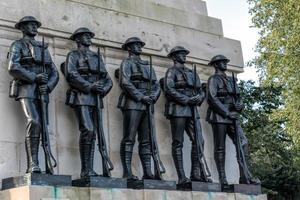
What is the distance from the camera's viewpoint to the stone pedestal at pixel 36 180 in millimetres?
9203

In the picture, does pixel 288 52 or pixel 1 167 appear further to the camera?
pixel 288 52

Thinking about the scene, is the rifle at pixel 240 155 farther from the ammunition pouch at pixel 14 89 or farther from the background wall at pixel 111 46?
the ammunition pouch at pixel 14 89

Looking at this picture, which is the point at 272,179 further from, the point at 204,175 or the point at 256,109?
the point at 204,175

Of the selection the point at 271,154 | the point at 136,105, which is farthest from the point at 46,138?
the point at 271,154

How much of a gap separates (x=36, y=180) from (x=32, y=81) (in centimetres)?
168

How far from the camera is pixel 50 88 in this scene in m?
10.2

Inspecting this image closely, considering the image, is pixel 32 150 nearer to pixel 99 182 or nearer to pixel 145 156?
pixel 99 182

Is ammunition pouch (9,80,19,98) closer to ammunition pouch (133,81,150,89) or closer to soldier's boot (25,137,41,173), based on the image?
soldier's boot (25,137,41,173)

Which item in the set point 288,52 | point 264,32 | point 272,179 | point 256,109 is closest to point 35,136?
point 288,52

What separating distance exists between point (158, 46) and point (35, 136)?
4.17 metres

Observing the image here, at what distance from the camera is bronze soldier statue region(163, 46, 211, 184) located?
1181cm

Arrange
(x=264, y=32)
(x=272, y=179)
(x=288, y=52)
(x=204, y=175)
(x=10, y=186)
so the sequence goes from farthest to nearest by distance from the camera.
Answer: (x=272, y=179) < (x=264, y=32) < (x=288, y=52) < (x=204, y=175) < (x=10, y=186)

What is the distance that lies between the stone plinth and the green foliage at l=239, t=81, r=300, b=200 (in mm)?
19695

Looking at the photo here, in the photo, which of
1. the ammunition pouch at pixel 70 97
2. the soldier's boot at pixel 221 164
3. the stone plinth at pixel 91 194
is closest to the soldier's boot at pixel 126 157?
the stone plinth at pixel 91 194
